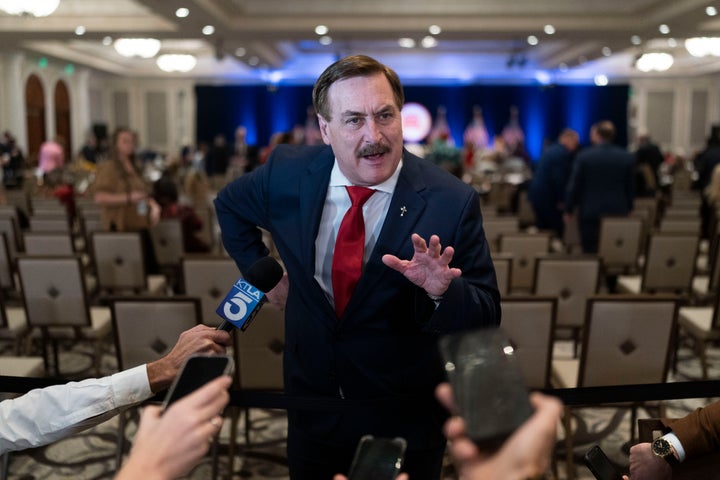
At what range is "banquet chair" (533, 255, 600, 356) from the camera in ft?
14.3

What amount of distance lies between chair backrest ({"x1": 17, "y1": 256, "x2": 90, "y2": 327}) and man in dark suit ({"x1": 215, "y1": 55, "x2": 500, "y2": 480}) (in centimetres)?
275

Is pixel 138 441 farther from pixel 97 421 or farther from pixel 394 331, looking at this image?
pixel 394 331

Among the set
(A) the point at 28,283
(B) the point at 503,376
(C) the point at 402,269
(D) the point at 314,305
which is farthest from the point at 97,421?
(A) the point at 28,283

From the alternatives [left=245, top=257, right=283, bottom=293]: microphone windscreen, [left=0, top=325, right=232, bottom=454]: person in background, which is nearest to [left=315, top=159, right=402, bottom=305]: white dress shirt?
[left=245, top=257, right=283, bottom=293]: microphone windscreen

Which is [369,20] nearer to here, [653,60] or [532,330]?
[653,60]

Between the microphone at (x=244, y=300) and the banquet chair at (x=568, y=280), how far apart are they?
3096 mm

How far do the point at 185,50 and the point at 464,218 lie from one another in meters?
18.1

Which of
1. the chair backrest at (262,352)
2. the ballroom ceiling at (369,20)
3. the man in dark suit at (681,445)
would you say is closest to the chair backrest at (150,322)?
the chair backrest at (262,352)

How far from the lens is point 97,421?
60.2 inches

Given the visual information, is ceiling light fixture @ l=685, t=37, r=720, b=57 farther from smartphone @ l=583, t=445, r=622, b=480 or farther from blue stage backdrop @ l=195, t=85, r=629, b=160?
smartphone @ l=583, t=445, r=622, b=480

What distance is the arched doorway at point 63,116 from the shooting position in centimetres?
2009

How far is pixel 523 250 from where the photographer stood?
17.9ft

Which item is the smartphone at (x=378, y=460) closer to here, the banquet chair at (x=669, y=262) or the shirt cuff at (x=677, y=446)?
the shirt cuff at (x=677, y=446)

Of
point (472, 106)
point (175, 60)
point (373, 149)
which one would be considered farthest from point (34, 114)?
point (373, 149)
